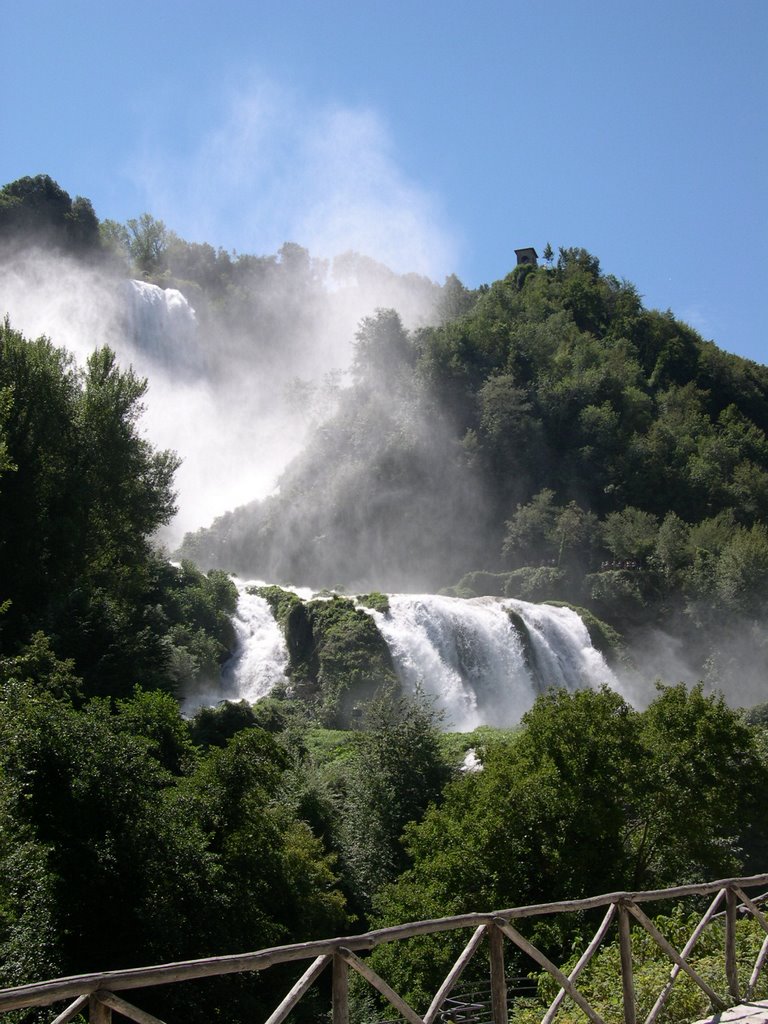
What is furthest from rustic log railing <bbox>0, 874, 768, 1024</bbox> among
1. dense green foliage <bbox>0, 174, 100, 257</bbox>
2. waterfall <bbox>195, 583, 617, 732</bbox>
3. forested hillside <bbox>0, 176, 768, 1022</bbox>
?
dense green foliage <bbox>0, 174, 100, 257</bbox>

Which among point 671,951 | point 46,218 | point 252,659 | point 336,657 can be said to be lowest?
point 671,951

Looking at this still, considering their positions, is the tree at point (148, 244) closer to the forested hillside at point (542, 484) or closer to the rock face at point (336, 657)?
the forested hillside at point (542, 484)

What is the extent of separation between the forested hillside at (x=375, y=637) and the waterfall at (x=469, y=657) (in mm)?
1412

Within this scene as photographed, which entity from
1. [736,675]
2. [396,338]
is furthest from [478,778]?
[396,338]

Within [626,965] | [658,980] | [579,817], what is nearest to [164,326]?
[579,817]

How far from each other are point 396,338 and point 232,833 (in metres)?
68.8

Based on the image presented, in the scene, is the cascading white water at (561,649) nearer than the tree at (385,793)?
No

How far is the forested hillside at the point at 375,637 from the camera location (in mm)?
16812

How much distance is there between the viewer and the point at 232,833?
19.0 metres

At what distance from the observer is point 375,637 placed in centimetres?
4753

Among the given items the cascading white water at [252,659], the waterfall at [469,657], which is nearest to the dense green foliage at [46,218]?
the cascading white water at [252,659]

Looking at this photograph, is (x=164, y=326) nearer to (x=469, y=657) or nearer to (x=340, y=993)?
(x=469, y=657)

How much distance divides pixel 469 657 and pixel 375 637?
4.58 meters

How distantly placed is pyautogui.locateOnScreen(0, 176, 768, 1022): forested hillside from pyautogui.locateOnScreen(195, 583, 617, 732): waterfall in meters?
1.41
